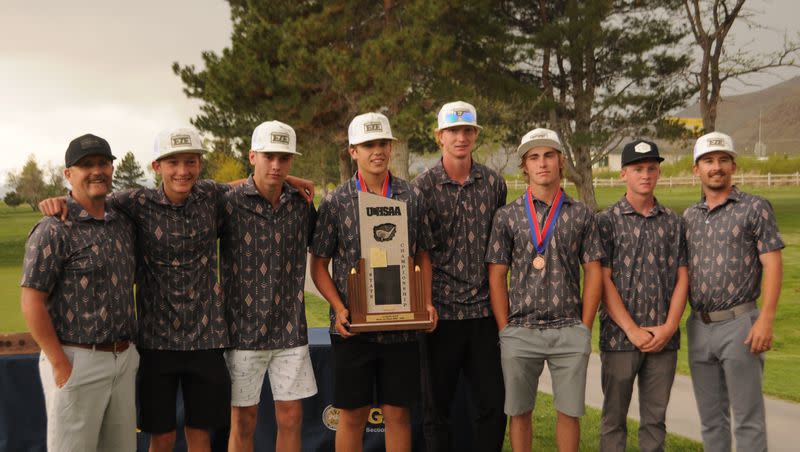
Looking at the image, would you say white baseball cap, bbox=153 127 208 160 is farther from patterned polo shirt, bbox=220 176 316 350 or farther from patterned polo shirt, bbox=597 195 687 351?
patterned polo shirt, bbox=597 195 687 351

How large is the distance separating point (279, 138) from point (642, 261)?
2.19 metres

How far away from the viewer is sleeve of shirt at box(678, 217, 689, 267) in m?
4.61

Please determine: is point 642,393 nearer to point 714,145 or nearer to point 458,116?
point 714,145

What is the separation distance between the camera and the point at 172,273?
4.12 metres

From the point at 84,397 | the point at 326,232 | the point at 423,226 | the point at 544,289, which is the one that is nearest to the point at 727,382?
the point at 544,289

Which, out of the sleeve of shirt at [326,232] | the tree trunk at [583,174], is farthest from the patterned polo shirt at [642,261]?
the tree trunk at [583,174]

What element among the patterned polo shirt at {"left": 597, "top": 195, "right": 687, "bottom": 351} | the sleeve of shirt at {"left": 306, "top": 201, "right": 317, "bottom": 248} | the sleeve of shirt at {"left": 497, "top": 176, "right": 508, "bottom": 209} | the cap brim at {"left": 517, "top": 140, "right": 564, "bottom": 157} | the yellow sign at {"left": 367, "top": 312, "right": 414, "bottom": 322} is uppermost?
the cap brim at {"left": 517, "top": 140, "right": 564, "bottom": 157}

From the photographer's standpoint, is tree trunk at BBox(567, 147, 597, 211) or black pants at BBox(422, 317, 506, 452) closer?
black pants at BBox(422, 317, 506, 452)

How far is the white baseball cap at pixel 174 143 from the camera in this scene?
4.18 m

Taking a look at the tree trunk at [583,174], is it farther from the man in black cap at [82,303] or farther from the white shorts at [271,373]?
the man in black cap at [82,303]

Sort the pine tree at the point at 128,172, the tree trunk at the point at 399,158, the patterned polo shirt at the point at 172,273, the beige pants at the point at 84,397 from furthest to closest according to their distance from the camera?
the pine tree at the point at 128,172 → the tree trunk at the point at 399,158 → the patterned polo shirt at the point at 172,273 → the beige pants at the point at 84,397

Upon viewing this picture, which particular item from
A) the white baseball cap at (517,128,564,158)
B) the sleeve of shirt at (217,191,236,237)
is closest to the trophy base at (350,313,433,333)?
the sleeve of shirt at (217,191,236,237)

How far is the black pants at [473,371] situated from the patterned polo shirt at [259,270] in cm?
84

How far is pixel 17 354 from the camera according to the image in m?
4.97
